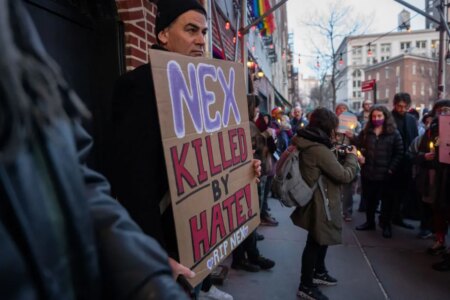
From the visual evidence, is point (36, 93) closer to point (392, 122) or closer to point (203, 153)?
point (203, 153)

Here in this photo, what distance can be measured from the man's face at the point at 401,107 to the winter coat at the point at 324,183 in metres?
2.79

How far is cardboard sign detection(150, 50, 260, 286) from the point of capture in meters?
1.58

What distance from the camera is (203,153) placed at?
5.76ft

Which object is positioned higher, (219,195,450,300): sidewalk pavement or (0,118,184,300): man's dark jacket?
(0,118,184,300): man's dark jacket

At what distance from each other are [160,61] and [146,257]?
38.0 inches

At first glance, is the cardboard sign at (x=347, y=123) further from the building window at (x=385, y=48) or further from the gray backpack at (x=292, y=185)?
the building window at (x=385, y=48)

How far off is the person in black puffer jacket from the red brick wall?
3.35 metres

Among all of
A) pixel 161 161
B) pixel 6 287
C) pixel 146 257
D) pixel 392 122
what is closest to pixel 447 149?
pixel 392 122

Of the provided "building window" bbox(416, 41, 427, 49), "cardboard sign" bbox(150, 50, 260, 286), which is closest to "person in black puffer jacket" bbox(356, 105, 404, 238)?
"cardboard sign" bbox(150, 50, 260, 286)

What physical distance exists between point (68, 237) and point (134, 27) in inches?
106

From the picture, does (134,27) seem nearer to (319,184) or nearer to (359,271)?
(319,184)

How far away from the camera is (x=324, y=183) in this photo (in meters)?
3.34

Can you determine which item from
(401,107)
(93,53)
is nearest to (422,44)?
(401,107)

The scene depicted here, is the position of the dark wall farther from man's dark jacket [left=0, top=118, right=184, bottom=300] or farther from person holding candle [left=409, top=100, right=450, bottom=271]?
person holding candle [left=409, top=100, right=450, bottom=271]
